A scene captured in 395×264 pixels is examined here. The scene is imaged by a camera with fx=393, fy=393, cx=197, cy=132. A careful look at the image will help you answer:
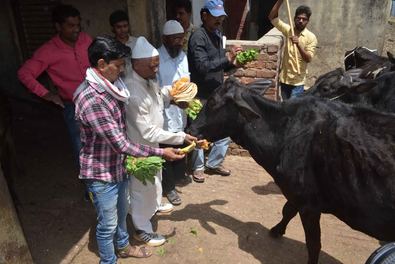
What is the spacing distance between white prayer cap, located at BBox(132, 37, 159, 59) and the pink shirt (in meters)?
1.31

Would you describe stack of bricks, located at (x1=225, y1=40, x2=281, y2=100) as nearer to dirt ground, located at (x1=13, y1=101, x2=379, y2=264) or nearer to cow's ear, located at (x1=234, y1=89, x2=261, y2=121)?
dirt ground, located at (x1=13, y1=101, x2=379, y2=264)

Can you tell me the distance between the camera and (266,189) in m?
5.50

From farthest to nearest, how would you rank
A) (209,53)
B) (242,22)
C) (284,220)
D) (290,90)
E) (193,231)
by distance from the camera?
1. (242,22)
2. (290,90)
3. (209,53)
4. (193,231)
5. (284,220)

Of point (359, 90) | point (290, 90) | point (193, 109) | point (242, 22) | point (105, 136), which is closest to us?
point (105, 136)

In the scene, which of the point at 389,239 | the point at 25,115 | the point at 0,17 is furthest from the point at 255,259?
the point at 0,17

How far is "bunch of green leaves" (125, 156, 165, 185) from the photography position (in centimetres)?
332

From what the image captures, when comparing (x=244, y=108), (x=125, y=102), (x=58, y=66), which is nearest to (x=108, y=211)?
(x=125, y=102)

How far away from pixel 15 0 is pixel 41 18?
64 centimetres

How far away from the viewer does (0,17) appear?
25.8 feet

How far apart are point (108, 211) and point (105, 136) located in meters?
0.75

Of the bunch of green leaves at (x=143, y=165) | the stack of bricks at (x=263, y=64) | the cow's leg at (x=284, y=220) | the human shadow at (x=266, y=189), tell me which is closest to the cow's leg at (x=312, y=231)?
the cow's leg at (x=284, y=220)

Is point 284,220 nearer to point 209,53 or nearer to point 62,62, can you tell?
point 209,53

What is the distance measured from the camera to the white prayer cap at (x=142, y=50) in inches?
137

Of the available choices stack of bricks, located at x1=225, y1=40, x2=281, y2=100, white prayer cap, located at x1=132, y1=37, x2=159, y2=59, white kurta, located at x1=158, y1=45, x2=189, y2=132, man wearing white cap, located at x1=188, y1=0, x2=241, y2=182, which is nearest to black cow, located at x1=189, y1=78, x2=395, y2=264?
white kurta, located at x1=158, y1=45, x2=189, y2=132
